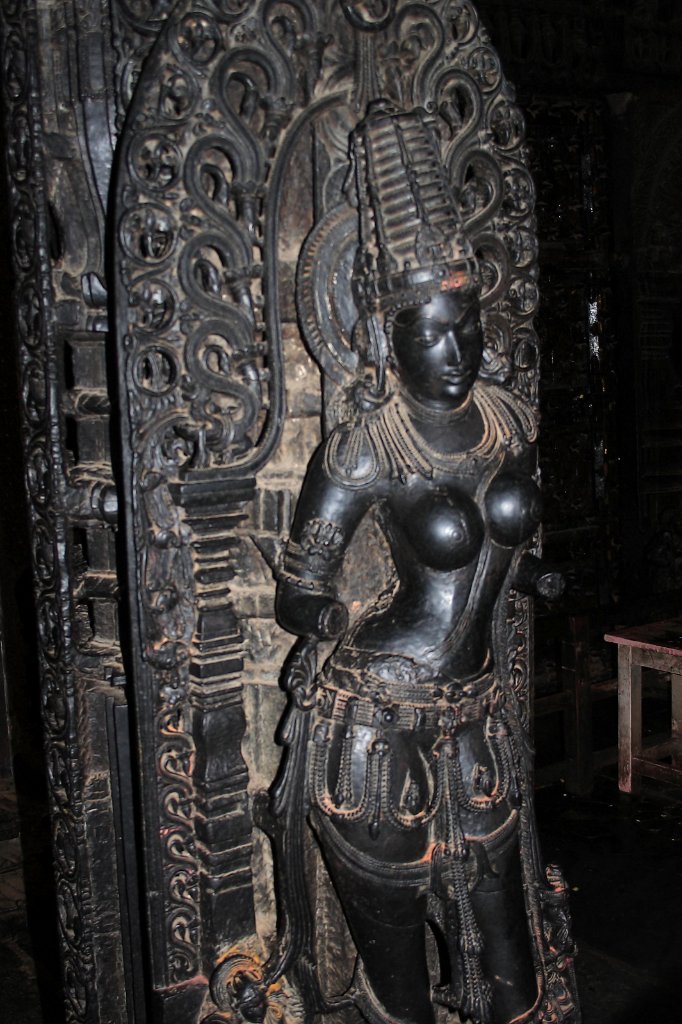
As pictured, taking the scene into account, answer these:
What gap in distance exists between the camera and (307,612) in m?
2.46

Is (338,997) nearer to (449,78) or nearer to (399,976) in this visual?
(399,976)

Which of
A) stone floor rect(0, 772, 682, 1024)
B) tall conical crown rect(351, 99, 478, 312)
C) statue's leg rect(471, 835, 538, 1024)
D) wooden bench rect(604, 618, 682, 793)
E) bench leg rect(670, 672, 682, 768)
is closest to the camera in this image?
tall conical crown rect(351, 99, 478, 312)

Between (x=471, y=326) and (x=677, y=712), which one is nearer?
(x=471, y=326)

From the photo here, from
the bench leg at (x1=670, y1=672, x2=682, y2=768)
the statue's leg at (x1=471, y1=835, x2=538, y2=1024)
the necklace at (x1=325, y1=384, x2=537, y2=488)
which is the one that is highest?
the necklace at (x1=325, y1=384, x2=537, y2=488)

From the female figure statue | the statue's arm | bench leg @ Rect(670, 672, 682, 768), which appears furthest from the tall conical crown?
bench leg @ Rect(670, 672, 682, 768)

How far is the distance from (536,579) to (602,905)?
2.47 m

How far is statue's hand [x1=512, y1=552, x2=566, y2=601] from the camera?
2.62 meters

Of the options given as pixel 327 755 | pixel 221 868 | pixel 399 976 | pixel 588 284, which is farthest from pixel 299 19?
pixel 588 284

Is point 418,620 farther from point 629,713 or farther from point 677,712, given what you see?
point 677,712

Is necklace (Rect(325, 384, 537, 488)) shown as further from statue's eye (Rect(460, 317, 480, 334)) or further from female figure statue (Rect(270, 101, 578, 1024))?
statue's eye (Rect(460, 317, 480, 334))

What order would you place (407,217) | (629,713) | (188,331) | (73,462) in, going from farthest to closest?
(629,713), (73,462), (188,331), (407,217)

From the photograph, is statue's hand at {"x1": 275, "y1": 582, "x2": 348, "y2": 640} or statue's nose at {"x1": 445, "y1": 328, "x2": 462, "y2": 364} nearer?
statue's nose at {"x1": 445, "y1": 328, "x2": 462, "y2": 364}

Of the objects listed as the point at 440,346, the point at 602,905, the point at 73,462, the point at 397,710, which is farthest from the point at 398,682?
the point at 602,905

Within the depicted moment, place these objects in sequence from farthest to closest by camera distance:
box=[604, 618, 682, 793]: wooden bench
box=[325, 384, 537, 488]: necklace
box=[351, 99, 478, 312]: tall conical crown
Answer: box=[604, 618, 682, 793]: wooden bench < box=[325, 384, 537, 488]: necklace < box=[351, 99, 478, 312]: tall conical crown
